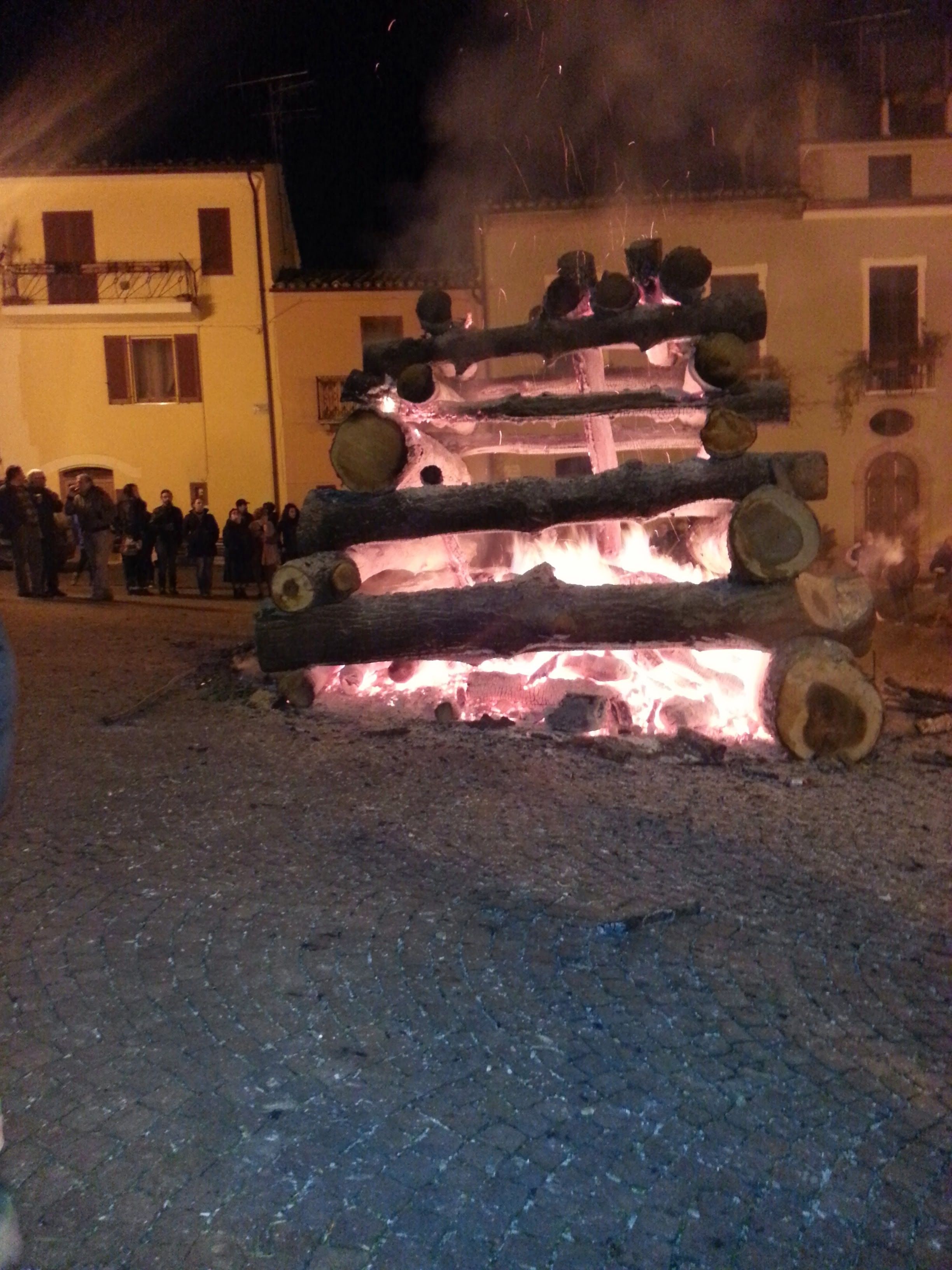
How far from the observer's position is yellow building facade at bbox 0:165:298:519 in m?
24.9

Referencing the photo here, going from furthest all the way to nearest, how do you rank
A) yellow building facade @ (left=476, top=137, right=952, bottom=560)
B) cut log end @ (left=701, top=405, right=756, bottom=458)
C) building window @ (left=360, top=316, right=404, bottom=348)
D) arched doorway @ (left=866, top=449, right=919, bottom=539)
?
building window @ (left=360, top=316, right=404, bottom=348), arched doorway @ (left=866, top=449, right=919, bottom=539), yellow building facade @ (left=476, top=137, right=952, bottom=560), cut log end @ (left=701, top=405, right=756, bottom=458)

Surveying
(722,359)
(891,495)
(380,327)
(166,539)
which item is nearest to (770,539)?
(722,359)

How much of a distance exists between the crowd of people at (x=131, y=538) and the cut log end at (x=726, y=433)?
6.02 meters

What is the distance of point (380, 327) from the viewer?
24.7 m

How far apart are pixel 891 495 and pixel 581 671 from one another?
16841 mm

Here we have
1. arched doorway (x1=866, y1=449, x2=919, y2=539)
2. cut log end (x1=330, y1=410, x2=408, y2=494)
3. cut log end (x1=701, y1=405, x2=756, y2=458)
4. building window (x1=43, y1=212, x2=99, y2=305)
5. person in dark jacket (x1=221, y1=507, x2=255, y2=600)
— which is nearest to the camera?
cut log end (x1=701, y1=405, x2=756, y2=458)

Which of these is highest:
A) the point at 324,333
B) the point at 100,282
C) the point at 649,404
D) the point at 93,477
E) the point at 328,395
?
the point at 100,282

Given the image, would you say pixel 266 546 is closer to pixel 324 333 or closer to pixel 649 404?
pixel 649 404

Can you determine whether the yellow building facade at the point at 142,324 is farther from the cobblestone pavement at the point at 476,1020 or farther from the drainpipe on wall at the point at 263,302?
the cobblestone pavement at the point at 476,1020

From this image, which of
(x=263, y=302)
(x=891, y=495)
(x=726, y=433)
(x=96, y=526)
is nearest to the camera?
(x=726, y=433)

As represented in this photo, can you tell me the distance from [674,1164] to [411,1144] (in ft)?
2.20

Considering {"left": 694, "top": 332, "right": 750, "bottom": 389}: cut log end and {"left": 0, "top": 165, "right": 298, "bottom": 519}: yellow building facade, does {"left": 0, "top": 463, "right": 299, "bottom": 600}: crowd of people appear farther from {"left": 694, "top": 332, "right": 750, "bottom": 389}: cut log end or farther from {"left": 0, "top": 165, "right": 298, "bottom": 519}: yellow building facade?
{"left": 0, "top": 165, "right": 298, "bottom": 519}: yellow building facade

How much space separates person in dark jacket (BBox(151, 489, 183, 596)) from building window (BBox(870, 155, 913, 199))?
14484 millimetres

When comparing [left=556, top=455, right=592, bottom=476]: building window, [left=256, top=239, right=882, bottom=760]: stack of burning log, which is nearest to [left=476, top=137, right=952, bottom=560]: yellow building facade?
[left=556, top=455, right=592, bottom=476]: building window
